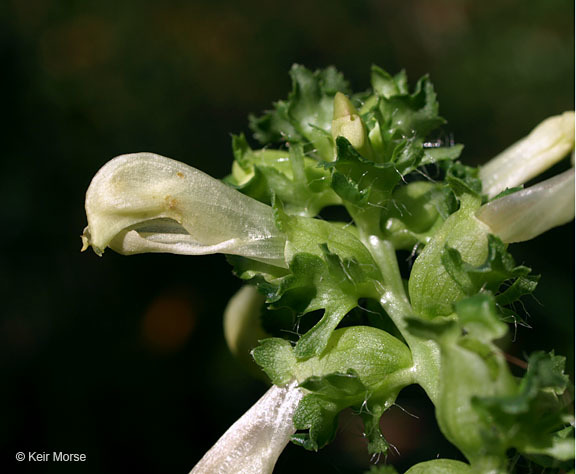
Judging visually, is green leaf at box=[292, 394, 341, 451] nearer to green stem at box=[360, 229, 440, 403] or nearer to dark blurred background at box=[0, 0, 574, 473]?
green stem at box=[360, 229, 440, 403]

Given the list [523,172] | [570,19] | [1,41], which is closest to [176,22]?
[1,41]

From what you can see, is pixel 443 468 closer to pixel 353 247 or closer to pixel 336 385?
pixel 336 385

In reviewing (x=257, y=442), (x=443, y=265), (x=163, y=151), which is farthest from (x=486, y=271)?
(x=163, y=151)

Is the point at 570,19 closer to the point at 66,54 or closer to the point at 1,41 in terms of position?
the point at 66,54

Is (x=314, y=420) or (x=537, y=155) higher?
(x=537, y=155)

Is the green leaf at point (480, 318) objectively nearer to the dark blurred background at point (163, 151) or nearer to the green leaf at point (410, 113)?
the green leaf at point (410, 113)

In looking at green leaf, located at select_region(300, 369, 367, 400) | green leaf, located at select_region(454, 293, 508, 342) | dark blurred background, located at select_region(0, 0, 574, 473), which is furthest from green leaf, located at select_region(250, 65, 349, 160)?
dark blurred background, located at select_region(0, 0, 574, 473)
